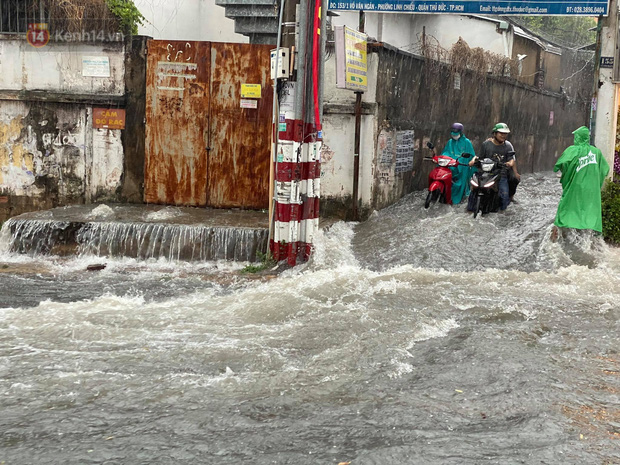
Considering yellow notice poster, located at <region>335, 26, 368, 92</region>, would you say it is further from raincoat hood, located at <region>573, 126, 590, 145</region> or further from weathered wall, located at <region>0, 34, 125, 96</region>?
weathered wall, located at <region>0, 34, 125, 96</region>

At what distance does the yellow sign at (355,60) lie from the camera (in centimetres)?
1131

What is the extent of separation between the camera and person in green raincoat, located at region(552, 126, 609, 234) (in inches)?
439

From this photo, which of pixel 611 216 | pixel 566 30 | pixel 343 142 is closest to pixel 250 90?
pixel 343 142

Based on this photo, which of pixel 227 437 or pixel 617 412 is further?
pixel 617 412

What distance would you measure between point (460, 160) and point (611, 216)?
3.04m

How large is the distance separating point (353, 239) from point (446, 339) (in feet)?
14.9

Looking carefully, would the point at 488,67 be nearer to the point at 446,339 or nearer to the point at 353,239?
the point at 353,239

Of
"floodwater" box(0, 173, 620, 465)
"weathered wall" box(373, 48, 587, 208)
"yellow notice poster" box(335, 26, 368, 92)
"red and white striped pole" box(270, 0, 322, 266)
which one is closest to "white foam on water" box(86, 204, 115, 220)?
"floodwater" box(0, 173, 620, 465)

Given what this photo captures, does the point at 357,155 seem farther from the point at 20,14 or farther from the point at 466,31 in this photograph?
the point at 466,31

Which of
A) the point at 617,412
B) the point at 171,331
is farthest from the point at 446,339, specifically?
A: the point at 171,331

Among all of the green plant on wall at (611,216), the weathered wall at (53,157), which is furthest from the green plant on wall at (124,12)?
the green plant on wall at (611,216)

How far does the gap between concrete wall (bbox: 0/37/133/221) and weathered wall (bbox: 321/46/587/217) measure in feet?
11.9

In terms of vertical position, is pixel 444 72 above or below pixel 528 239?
above

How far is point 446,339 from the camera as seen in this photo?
7359 mm
